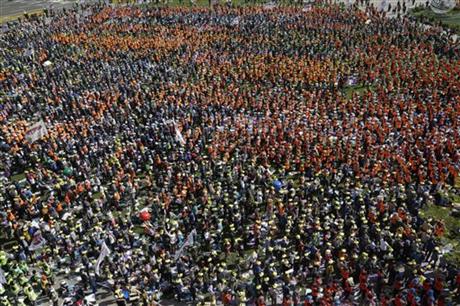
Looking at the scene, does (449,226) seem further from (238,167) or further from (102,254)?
(102,254)

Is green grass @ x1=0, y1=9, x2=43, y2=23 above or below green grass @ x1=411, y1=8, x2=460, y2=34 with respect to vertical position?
above

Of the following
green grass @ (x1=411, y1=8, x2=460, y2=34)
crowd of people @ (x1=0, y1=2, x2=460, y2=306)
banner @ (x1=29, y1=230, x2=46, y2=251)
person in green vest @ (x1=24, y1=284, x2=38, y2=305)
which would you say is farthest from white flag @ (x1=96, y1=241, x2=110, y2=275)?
green grass @ (x1=411, y1=8, x2=460, y2=34)

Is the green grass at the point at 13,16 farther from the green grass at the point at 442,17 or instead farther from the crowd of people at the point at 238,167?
the green grass at the point at 442,17

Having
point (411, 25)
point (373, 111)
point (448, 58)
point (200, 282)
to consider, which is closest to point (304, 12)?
point (411, 25)

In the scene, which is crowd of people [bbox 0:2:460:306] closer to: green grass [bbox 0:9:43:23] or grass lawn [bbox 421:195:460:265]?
grass lawn [bbox 421:195:460:265]

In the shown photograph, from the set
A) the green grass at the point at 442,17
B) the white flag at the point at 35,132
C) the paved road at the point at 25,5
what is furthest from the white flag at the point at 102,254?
the paved road at the point at 25,5

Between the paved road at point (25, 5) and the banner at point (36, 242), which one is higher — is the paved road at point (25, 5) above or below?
above

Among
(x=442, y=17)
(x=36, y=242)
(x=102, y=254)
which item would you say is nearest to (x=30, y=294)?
(x=36, y=242)
